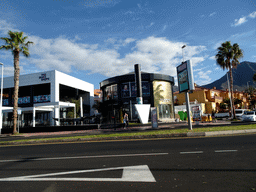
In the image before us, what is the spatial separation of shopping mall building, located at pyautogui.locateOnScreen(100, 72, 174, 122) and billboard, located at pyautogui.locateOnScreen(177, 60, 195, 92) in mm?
20233

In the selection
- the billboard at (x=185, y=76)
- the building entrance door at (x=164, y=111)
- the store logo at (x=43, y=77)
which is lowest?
the building entrance door at (x=164, y=111)

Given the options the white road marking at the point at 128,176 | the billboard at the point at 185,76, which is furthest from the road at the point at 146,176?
the billboard at the point at 185,76

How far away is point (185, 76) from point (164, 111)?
23.1m

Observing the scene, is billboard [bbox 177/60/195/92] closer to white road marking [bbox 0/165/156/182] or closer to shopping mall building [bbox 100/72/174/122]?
white road marking [bbox 0/165/156/182]

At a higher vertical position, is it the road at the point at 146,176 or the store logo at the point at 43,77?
the store logo at the point at 43,77

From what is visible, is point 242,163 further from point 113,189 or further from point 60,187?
point 60,187

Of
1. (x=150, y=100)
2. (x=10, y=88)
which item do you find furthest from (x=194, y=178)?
(x=10, y=88)

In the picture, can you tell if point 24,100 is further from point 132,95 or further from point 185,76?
point 185,76

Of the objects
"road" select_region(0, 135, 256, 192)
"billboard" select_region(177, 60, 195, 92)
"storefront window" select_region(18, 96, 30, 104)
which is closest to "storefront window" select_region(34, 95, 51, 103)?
"storefront window" select_region(18, 96, 30, 104)

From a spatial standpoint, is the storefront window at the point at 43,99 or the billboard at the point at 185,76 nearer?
the billboard at the point at 185,76

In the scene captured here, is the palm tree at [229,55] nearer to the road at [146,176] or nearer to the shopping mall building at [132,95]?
the shopping mall building at [132,95]

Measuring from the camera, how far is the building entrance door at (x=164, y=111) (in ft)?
120

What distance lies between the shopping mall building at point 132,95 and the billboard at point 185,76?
20.2 meters

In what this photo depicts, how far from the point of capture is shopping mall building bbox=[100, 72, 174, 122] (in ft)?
118
